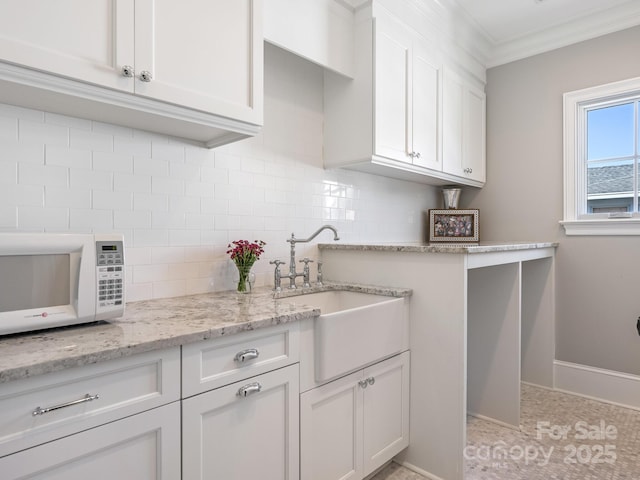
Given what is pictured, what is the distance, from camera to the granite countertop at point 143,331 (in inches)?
34.0

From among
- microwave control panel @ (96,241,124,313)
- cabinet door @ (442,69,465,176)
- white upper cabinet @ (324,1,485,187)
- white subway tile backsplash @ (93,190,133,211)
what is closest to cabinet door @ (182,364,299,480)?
microwave control panel @ (96,241,124,313)

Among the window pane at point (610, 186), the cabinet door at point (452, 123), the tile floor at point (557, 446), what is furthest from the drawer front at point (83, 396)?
the window pane at point (610, 186)

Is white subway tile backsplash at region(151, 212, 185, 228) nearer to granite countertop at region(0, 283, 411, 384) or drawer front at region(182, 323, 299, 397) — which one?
granite countertop at region(0, 283, 411, 384)

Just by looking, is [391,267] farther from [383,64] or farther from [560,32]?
[560,32]

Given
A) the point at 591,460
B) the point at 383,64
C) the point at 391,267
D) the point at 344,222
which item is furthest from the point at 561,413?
the point at 383,64

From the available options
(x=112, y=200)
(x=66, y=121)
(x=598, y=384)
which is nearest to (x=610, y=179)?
(x=598, y=384)

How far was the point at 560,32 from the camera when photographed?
9.23 feet

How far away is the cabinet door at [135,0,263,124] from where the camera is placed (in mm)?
1262

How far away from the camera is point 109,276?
1.18m

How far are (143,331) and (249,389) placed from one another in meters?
0.37

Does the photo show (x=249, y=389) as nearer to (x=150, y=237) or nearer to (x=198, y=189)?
(x=150, y=237)

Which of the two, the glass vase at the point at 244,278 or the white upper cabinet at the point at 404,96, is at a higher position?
the white upper cabinet at the point at 404,96

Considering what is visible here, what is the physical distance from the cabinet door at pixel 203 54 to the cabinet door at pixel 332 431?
44.1 inches

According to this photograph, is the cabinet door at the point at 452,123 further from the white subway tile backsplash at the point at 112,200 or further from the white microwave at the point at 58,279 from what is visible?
the white microwave at the point at 58,279
